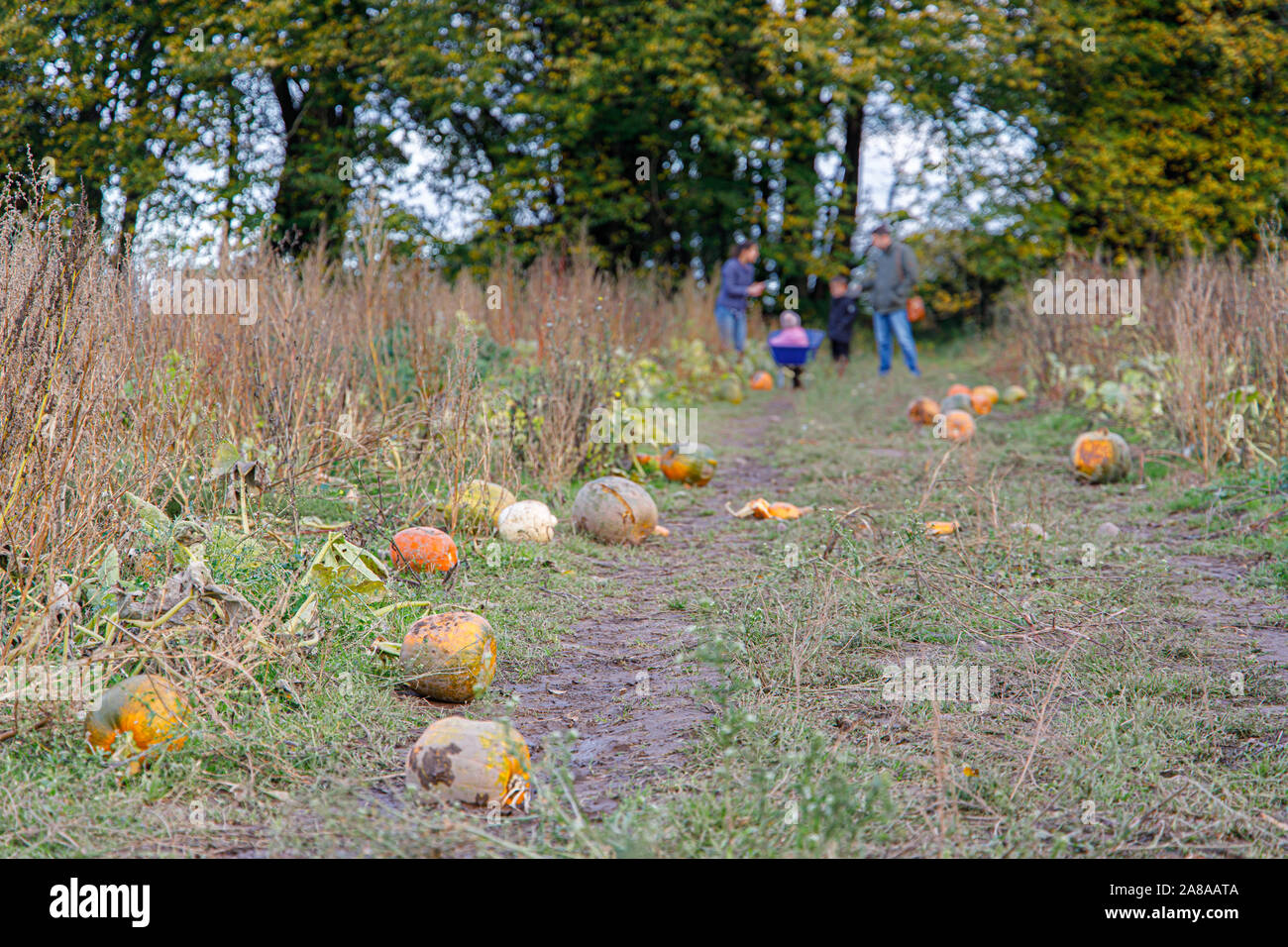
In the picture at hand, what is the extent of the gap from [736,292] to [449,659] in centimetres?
1085

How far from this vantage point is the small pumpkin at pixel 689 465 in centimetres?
661

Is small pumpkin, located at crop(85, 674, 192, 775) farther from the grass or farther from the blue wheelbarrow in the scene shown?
the blue wheelbarrow

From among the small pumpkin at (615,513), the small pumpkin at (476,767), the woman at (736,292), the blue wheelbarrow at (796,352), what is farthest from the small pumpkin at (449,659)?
the woman at (736,292)

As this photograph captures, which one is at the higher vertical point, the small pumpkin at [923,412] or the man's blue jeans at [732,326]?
the man's blue jeans at [732,326]

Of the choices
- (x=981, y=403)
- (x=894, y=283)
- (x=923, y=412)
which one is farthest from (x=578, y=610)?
(x=894, y=283)

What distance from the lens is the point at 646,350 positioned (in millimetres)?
11250

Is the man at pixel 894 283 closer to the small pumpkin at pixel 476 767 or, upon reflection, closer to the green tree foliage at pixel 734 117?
the green tree foliage at pixel 734 117

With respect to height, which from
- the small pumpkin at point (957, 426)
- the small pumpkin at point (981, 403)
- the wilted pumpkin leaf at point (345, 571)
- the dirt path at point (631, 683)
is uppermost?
the small pumpkin at point (981, 403)

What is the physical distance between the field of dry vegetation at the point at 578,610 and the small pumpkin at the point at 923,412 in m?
2.77

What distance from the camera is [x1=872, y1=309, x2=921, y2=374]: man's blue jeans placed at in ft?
41.6

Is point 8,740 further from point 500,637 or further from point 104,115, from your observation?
point 104,115

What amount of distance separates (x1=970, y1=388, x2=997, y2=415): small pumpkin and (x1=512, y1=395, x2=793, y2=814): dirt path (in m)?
5.69

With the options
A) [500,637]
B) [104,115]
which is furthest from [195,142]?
[500,637]
